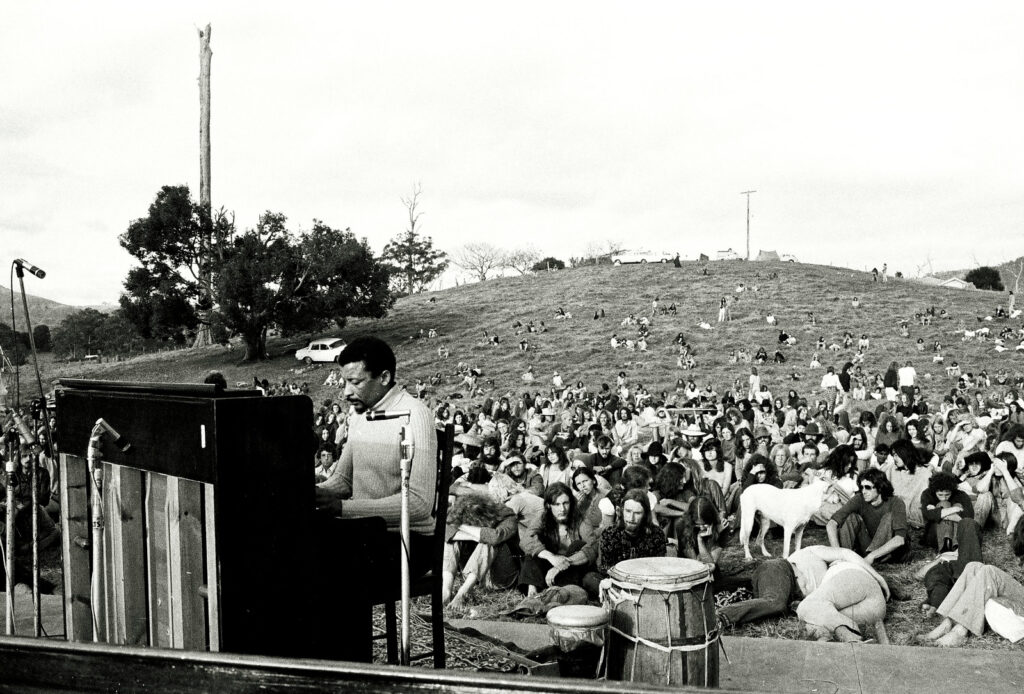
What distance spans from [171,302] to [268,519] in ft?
118

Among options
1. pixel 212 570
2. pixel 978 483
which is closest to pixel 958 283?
pixel 978 483

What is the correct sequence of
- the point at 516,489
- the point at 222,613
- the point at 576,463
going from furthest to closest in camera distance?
the point at 516,489
the point at 576,463
the point at 222,613

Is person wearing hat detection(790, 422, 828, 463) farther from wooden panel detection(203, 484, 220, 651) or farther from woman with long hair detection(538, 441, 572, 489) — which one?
wooden panel detection(203, 484, 220, 651)

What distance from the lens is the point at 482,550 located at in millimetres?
7371

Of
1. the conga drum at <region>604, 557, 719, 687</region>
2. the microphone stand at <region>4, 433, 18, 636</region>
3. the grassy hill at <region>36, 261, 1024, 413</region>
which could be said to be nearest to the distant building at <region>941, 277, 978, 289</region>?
the grassy hill at <region>36, 261, 1024, 413</region>

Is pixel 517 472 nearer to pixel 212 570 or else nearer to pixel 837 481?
pixel 837 481

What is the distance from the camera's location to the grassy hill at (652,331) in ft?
98.3

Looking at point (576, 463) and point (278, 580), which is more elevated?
point (278, 580)

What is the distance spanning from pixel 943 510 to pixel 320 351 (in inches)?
1214

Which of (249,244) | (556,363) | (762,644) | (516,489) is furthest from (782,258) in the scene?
(762,644)

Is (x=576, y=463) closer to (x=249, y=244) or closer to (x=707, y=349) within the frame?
(x=707, y=349)

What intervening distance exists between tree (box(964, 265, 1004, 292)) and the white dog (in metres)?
54.8

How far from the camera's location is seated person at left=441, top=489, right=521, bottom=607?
7.26 meters

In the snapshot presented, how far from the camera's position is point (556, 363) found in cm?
3231
